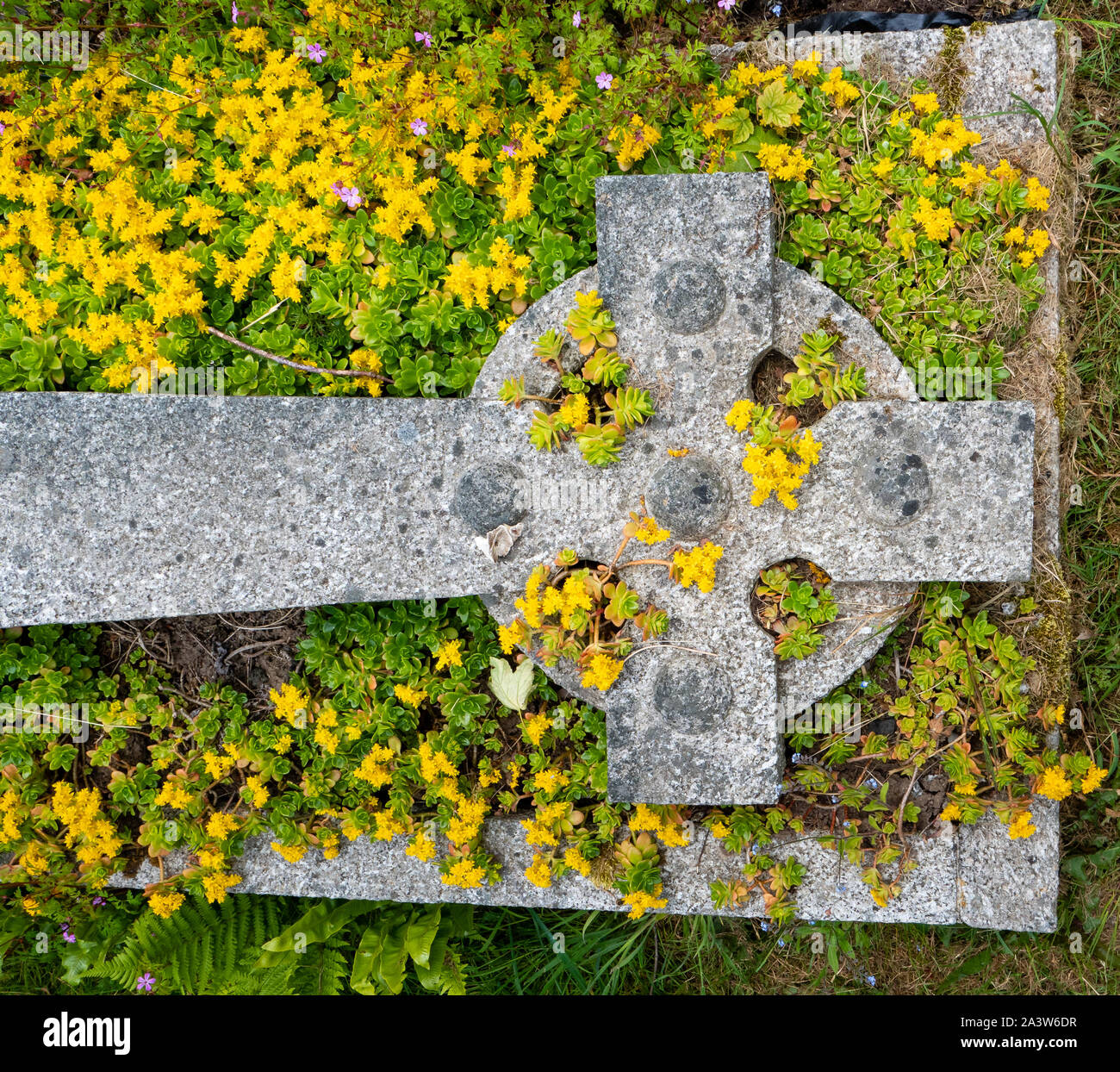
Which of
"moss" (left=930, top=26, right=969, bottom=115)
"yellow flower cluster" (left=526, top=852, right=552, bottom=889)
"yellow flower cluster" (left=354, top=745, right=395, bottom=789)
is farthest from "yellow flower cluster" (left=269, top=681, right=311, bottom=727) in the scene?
"moss" (left=930, top=26, right=969, bottom=115)

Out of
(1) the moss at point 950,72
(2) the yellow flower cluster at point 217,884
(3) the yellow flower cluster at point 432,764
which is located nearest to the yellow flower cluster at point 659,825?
(3) the yellow flower cluster at point 432,764

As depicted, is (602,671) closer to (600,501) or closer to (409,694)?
(600,501)

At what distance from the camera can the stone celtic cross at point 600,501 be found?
9.40 feet

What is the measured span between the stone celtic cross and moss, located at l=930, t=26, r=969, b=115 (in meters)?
0.95

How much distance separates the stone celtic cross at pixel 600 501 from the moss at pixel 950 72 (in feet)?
3.13

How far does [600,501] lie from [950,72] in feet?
7.02

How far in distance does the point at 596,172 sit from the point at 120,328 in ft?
6.51

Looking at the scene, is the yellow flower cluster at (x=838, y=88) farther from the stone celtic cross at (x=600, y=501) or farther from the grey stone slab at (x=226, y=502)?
the grey stone slab at (x=226, y=502)

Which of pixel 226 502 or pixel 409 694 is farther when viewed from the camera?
pixel 409 694

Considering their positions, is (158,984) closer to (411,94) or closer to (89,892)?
(89,892)

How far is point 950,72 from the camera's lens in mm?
3160

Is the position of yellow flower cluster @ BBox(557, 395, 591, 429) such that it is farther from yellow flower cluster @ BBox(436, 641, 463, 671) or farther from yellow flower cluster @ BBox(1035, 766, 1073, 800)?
yellow flower cluster @ BBox(1035, 766, 1073, 800)

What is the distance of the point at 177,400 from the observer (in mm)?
2926

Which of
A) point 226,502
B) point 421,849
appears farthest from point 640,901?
point 226,502
